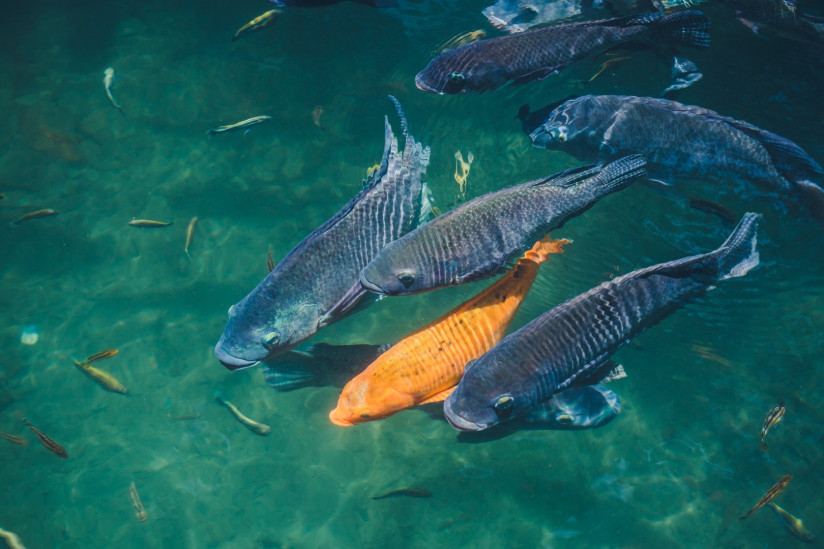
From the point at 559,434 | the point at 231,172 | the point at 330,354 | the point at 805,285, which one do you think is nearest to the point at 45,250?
the point at 231,172

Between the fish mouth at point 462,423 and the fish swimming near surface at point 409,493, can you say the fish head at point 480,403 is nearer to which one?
the fish mouth at point 462,423

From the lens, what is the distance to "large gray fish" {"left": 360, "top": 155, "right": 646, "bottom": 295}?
363 cm

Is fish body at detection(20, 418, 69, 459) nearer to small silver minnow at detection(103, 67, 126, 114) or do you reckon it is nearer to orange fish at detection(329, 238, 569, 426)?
orange fish at detection(329, 238, 569, 426)

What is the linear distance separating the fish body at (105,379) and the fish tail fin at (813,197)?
7910 millimetres

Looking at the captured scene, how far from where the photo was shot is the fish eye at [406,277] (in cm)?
358

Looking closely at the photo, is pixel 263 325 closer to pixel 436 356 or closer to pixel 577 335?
pixel 436 356

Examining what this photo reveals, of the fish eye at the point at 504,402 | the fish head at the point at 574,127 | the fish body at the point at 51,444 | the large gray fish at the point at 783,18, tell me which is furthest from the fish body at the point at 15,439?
the large gray fish at the point at 783,18

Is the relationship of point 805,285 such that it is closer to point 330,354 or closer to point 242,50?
point 330,354

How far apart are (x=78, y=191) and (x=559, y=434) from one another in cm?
782

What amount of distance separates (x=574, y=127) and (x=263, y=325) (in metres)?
3.47

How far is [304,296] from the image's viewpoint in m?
3.77

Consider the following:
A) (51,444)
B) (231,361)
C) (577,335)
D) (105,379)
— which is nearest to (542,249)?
(577,335)

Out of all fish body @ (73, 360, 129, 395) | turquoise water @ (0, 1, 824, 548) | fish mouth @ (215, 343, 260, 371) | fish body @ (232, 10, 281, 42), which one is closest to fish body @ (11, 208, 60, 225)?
turquoise water @ (0, 1, 824, 548)

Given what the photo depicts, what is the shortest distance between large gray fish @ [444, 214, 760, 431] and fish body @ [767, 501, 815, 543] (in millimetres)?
3448
